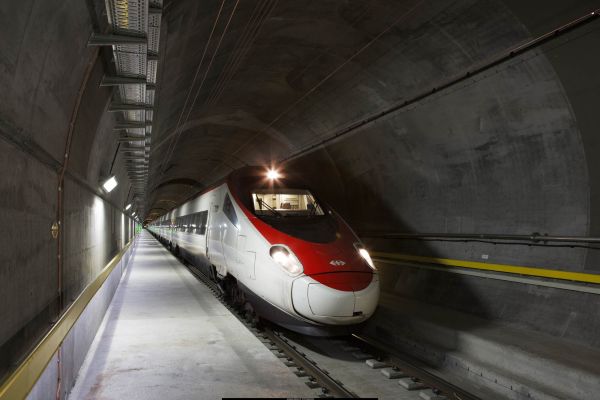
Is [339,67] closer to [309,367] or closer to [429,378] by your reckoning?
[309,367]

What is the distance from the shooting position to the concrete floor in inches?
192

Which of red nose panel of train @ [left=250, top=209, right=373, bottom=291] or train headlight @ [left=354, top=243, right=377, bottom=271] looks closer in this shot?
red nose panel of train @ [left=250, top=209, right=373, bottom=291]

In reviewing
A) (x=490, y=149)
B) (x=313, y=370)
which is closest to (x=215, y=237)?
(x=313, y=370)

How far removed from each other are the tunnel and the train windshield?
4cm

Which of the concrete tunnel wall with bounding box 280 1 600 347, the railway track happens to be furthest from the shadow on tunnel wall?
the railway track

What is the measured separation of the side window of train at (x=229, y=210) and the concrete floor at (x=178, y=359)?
1.71 meters

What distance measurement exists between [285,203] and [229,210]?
1128 millimetres

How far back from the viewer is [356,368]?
6602mm

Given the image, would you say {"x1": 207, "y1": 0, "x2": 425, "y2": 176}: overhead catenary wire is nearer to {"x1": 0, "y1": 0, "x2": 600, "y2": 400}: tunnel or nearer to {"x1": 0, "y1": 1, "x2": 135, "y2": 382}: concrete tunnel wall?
{"x1": 0, "y1": 0, "x2": 600, "y2": 400}: tunnel

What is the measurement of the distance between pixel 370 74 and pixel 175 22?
4.02 meters

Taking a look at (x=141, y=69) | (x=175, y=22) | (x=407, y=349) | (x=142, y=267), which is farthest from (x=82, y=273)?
(x=142, y=267)

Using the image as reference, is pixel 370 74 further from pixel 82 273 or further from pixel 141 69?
pixel 82 273

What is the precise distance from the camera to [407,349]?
26.5 feet

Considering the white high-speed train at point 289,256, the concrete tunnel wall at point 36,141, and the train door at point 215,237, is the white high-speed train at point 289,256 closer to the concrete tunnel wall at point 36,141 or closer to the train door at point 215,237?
the train door at point 215,237
